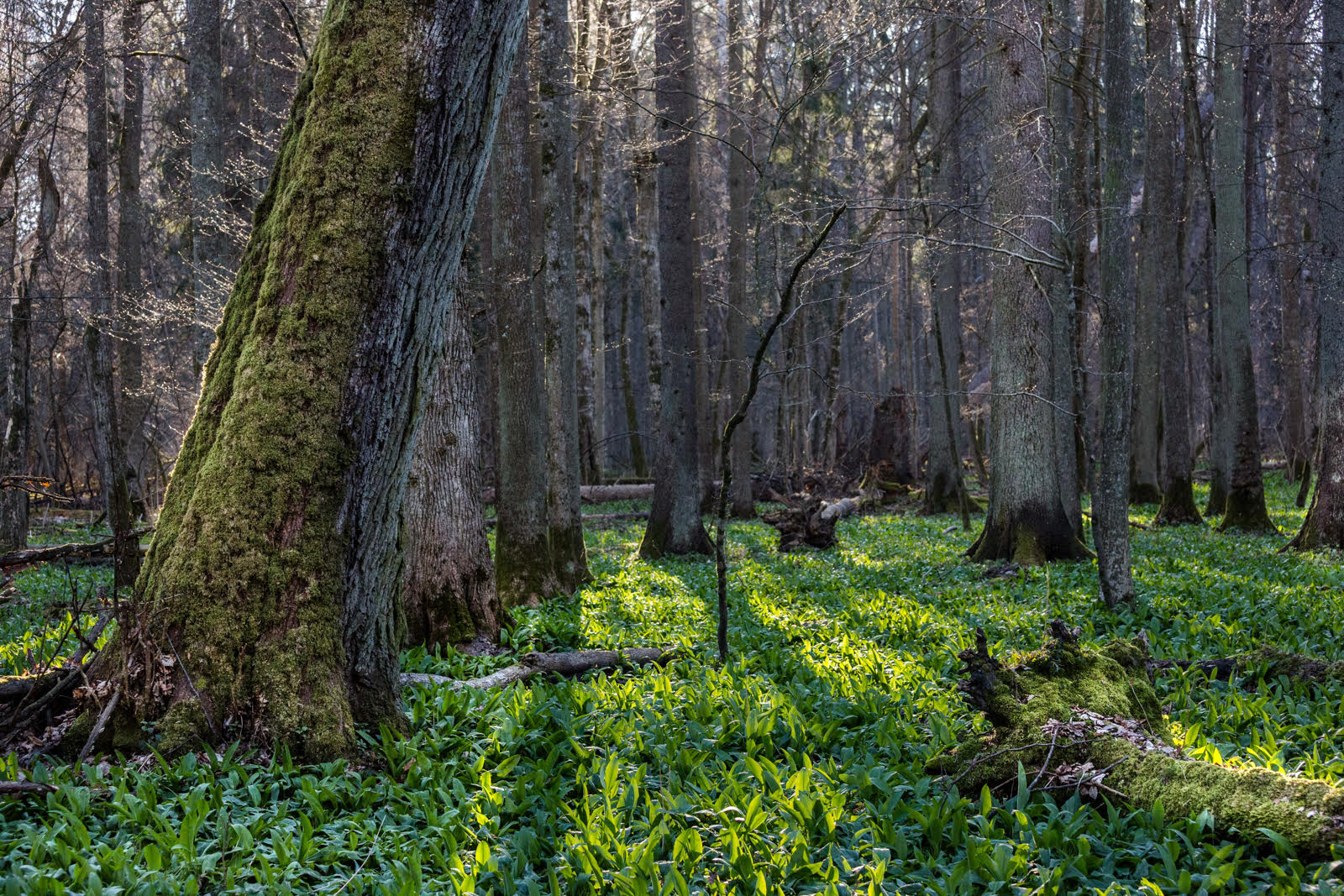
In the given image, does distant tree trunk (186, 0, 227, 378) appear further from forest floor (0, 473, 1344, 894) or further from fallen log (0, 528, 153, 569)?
fallen log (0, 528, 153, 569)

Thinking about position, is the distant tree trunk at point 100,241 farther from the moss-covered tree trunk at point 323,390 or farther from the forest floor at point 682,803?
the moss-covered tree trunk at point 323,390

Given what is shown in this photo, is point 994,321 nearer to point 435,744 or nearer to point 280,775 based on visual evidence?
point 435,744

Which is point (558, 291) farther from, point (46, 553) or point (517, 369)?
point (46, 553)

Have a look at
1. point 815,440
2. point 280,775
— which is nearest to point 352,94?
point 280,775

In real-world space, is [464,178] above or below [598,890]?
above

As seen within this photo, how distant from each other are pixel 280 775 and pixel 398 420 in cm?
156

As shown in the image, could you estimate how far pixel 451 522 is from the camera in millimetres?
6641

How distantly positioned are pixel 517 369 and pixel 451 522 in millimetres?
2304

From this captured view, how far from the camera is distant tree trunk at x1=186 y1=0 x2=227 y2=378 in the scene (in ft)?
40.8

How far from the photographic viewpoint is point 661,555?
480 inches

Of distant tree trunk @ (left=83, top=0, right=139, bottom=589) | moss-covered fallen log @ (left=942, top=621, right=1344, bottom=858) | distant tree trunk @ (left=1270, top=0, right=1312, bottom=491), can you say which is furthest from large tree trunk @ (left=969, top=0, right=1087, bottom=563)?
distant tree trunk @ (left=83, top=0, right=139, bottom=589)

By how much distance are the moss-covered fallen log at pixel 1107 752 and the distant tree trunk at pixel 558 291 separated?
19.2 ft

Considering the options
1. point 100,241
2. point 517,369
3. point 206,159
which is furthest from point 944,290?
point 100,241

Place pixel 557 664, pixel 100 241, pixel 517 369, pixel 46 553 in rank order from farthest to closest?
pixel 100 241 → pixel 517 369 → pixel 557 664 → pixel 46 553
